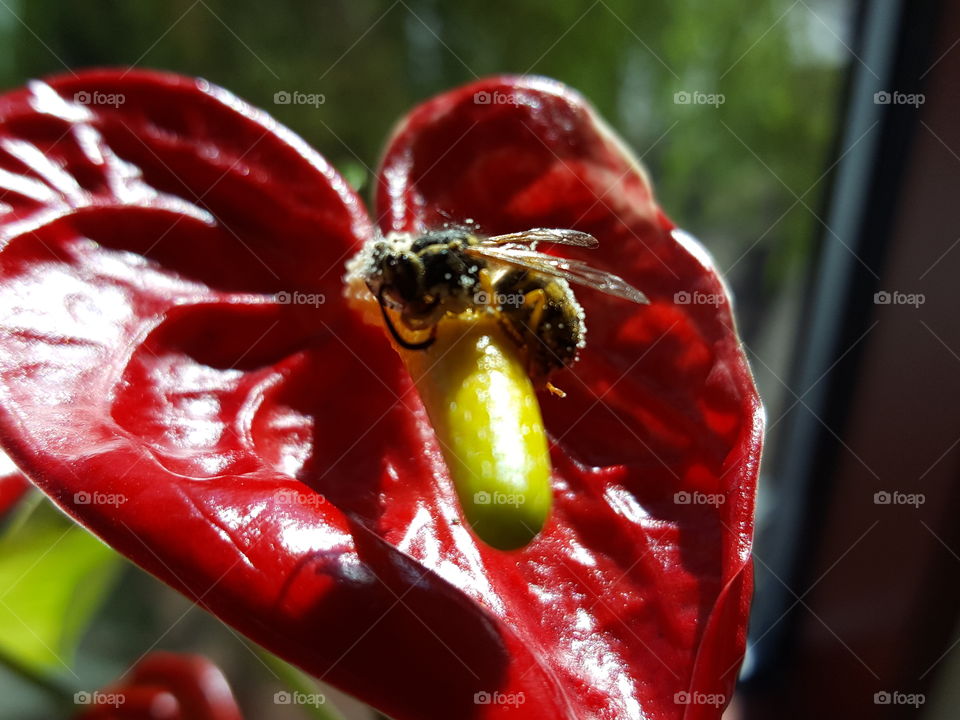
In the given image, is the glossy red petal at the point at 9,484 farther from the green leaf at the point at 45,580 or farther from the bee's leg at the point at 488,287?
the bee's leg at the point at 488,287

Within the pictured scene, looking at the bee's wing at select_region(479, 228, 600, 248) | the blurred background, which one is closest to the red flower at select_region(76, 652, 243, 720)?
the blurred background

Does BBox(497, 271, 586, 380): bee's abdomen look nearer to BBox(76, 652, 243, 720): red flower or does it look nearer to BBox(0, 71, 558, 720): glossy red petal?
BBox(0, 71, 558, 720): glossy red petal

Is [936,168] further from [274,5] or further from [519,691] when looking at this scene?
[274,5]

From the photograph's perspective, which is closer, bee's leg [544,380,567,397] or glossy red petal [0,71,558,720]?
glossy red petal [0,71,558,720]

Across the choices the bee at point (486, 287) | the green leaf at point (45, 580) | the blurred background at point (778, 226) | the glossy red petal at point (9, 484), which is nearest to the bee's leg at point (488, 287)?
the bee at point (486, 287)

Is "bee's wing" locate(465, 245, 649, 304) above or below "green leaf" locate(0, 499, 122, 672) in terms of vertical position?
above

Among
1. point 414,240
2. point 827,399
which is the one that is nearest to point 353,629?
point 414,240

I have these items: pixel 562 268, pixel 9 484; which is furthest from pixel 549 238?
pixel 9 484
